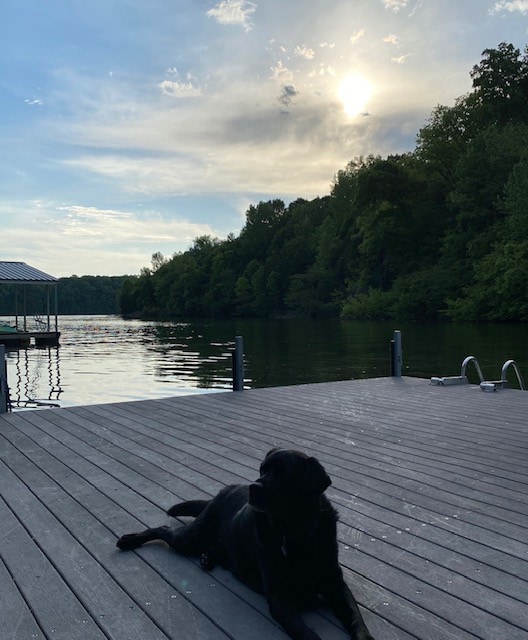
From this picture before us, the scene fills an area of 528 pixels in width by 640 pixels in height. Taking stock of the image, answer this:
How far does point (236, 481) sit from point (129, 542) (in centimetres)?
124

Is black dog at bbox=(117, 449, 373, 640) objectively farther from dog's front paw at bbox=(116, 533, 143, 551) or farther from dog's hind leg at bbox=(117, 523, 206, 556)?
dog's front paw at bbox=(116, 533, 143, 551)

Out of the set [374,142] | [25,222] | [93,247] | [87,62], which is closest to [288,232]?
[374,142]

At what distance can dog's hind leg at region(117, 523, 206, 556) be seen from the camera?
3.03 metres

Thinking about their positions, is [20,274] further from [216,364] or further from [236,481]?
[236,481]

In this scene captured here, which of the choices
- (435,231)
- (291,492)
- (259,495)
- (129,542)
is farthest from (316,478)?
(435,231)

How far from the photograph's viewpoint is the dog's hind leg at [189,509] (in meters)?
3.41

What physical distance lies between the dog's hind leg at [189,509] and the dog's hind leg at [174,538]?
9.3 inches

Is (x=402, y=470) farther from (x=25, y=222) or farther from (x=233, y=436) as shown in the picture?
(x=25, y=222)

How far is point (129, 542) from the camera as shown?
123 inches

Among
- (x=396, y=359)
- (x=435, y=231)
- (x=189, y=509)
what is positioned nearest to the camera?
(x=189, y=509)

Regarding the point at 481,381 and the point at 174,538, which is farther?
the point at 481,381

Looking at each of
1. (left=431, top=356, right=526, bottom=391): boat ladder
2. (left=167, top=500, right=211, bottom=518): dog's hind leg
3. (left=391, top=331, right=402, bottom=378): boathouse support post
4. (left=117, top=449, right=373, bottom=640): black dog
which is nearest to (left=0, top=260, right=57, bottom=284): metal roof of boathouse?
(left=391, top=331, right=402, bottom=378): boathouse support post

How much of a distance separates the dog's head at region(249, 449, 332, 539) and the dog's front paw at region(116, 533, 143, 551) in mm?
1197

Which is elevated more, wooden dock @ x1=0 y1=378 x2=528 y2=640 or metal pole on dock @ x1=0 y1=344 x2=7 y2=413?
metal pole on dock @ x1=0 y1=344 x2=7 y2=413
